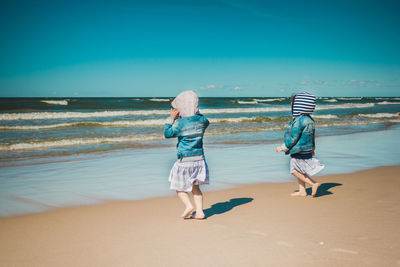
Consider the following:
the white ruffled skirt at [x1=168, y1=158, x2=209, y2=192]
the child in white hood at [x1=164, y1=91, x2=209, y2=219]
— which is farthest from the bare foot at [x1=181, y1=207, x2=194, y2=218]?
the white ruffled skirt at [x1=168, y1=158, x2=209, y2=192]

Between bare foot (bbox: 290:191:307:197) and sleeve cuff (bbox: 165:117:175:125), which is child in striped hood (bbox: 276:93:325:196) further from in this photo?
sleeve cuff (bbox: 165:117:175:125)

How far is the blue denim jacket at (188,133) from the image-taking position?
4215 millimetres

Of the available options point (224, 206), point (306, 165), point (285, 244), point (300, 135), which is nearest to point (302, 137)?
point (300, 135)

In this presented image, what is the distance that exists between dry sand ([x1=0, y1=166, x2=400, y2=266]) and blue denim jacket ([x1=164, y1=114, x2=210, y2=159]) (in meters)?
0.92

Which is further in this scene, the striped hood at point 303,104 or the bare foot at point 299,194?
the bare foot at point 299,194

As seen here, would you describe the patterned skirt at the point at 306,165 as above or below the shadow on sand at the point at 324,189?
above

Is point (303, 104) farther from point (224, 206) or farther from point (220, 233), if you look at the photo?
point (220, 233)

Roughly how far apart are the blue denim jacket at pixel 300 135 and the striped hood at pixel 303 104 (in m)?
0.08

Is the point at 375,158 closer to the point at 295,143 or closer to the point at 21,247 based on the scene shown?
the point at 295,143

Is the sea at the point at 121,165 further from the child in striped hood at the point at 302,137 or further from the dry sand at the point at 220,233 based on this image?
the child in striped hood at the point at 302,137

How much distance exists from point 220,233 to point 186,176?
851 millimetres

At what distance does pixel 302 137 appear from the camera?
5129 millimetres

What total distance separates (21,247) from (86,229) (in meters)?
0.73

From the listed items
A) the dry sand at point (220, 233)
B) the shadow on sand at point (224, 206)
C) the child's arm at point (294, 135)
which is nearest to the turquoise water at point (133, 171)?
the dry sand at point (220, 233)
